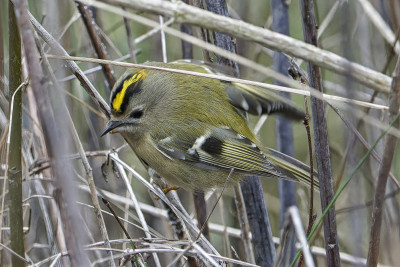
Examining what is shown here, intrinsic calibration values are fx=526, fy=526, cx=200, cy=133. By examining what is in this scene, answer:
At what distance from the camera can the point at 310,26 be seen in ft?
4.79

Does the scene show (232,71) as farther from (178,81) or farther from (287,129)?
(287,129)

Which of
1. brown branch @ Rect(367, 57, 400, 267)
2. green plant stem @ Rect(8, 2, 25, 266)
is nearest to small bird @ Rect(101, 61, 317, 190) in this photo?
green plant stem @ Rect(8, 2, 25, 266)

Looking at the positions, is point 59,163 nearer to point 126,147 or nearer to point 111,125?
point 111,125

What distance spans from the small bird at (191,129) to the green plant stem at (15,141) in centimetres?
65

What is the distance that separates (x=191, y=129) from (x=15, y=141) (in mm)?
991

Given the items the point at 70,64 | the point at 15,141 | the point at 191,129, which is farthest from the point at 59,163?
the point at 191,129

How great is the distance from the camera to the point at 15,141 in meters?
1.60

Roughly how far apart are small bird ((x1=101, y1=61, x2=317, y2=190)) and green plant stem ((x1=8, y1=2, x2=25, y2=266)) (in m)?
0.65

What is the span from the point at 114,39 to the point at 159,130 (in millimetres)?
1173

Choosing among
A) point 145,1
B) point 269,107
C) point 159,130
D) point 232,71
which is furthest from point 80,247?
point 159,130

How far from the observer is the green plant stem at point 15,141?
1559 millimetres

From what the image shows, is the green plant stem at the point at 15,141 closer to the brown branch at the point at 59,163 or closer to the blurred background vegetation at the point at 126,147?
the blurred background vegetation at the point at 126,147

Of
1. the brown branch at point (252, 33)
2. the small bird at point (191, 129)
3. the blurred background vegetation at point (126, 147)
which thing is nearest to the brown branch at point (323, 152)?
the blurred background vegetation at point (126, 147)

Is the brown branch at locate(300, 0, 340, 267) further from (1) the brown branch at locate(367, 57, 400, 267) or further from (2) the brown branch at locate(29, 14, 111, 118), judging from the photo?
(2) the brown branch at locate(29, 14, 111, 118)
